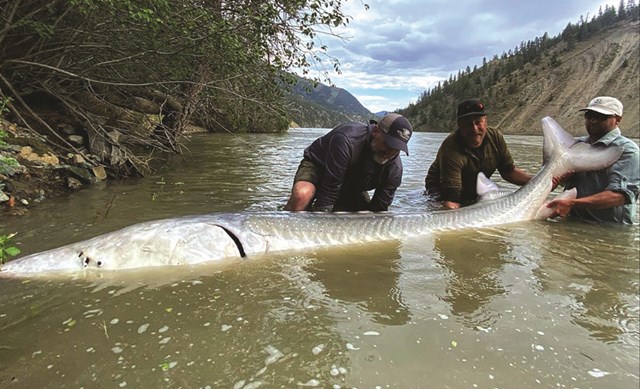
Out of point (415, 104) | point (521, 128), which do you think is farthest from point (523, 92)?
point (415, 104)

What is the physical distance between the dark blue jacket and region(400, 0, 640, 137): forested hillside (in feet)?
261

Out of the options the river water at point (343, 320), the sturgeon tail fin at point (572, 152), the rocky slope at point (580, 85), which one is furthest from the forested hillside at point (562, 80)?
the river water at point (343, 320)

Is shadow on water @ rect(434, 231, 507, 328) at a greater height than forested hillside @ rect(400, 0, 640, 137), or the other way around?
forested hillside @ rect(400, 0, 640, 137)

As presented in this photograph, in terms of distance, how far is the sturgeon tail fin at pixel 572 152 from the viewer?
16.2 ft

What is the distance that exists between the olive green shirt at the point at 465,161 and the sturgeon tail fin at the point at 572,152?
58 centimetres

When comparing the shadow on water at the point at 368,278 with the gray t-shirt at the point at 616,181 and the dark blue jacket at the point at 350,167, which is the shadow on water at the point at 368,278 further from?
the gray t-shirt at the point at 616,181

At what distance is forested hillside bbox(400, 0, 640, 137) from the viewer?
265ft

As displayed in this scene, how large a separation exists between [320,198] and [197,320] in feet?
8.04

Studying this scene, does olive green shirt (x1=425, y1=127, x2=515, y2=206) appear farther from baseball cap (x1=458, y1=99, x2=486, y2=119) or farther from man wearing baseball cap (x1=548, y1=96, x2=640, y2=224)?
man wearing baseball cap (x1=548, y1=96, x2=640, y2=224)

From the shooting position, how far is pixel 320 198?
15.0ft

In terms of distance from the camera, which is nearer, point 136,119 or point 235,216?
point 235,216

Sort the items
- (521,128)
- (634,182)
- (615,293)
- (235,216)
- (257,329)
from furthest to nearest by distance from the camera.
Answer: (521,128) → (634,182) → (235,216) → (615,293) → (257,329)

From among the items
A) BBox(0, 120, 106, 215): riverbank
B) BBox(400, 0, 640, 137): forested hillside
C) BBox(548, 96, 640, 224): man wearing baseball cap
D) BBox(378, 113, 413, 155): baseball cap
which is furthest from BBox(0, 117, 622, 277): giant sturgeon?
BBox(400, 0, 640, 137): forested hillside

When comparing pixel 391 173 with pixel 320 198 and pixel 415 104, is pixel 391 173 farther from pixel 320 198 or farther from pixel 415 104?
pixel 415 104
